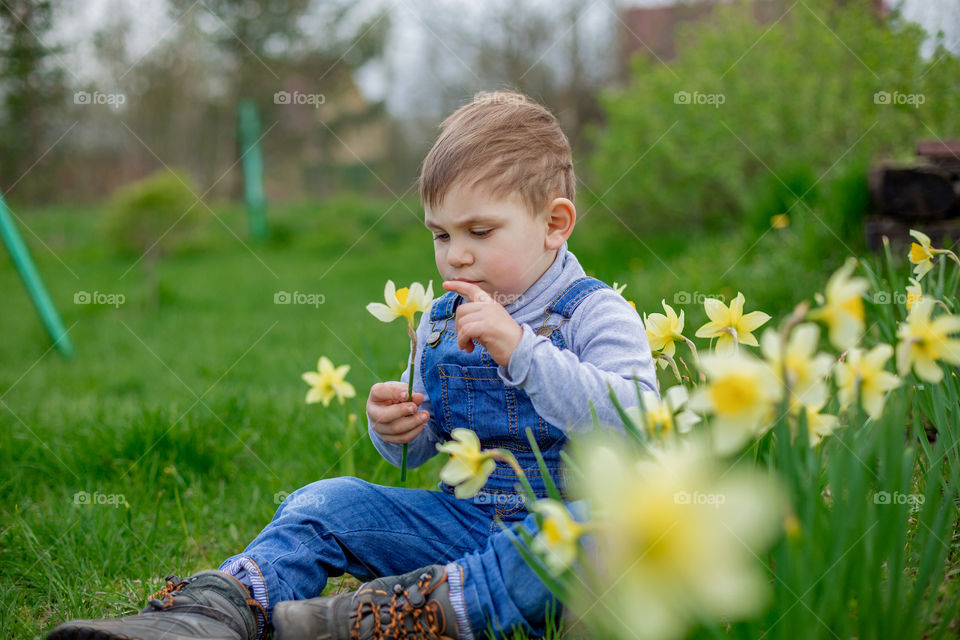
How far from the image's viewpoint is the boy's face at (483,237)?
1.51 meters

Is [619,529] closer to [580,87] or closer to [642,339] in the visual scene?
[642,339]

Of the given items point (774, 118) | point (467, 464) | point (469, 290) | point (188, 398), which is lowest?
point (188, 398)

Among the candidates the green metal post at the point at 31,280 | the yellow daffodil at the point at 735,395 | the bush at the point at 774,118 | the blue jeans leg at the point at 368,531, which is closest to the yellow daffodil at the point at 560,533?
the yellow daffodil at the point at 735,395

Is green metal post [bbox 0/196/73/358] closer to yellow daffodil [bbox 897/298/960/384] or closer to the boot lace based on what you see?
the boot lace

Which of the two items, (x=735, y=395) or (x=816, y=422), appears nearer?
(x=735, y=395)

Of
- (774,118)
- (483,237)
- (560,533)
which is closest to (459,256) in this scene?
(483,237)

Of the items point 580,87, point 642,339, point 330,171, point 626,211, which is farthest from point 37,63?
point 642,339

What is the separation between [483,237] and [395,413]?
1.30ft

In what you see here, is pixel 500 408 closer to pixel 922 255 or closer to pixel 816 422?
pixel 816 422

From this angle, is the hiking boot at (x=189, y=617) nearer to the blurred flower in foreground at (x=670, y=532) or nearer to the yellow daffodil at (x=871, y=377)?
the blurred flower in foreground at (x=670, y=532)

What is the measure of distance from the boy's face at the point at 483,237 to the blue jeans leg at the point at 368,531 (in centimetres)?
47

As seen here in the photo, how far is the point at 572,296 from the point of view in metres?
1.58

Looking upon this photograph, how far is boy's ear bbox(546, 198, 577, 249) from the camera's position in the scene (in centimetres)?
159

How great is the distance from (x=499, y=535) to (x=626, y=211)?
6233 millimetres
